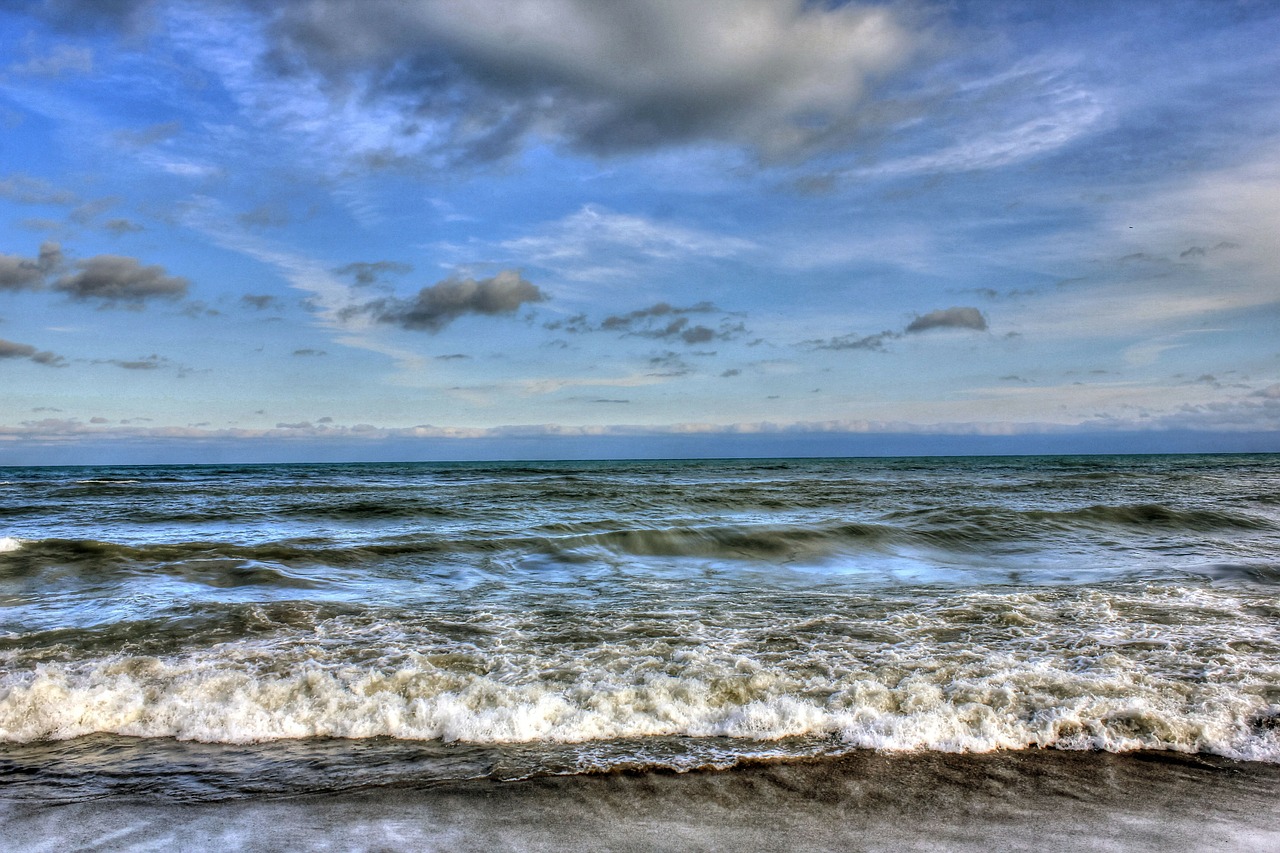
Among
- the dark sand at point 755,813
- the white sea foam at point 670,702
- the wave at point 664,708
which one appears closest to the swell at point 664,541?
the white sea foam at point 670,702

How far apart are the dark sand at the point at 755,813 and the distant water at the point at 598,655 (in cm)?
26

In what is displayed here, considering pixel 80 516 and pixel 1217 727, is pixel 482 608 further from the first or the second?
pixel 80 516

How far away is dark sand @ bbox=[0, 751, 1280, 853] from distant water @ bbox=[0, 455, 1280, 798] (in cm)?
26

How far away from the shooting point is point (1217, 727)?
483 cm

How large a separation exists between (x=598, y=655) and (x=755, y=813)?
293 centimetres

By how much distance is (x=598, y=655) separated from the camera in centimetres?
662

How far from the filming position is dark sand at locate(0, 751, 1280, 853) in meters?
3.58

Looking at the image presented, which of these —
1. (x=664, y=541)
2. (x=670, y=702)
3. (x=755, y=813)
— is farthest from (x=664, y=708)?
(x=664, y=541)

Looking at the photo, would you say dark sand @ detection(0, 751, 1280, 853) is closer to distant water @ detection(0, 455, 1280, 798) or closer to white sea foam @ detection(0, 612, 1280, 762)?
distant water @ detection(0, 455, 1280, 798)

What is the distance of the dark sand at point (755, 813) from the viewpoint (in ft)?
11.7

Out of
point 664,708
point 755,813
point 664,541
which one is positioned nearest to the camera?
point 755,813

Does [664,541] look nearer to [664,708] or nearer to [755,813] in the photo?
[664,708]

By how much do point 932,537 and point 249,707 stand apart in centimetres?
1372

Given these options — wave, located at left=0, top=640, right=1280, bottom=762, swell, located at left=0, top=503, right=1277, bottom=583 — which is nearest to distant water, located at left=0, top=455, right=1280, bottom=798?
wave, located at left=0, top=640, right=1280, bottom=762
